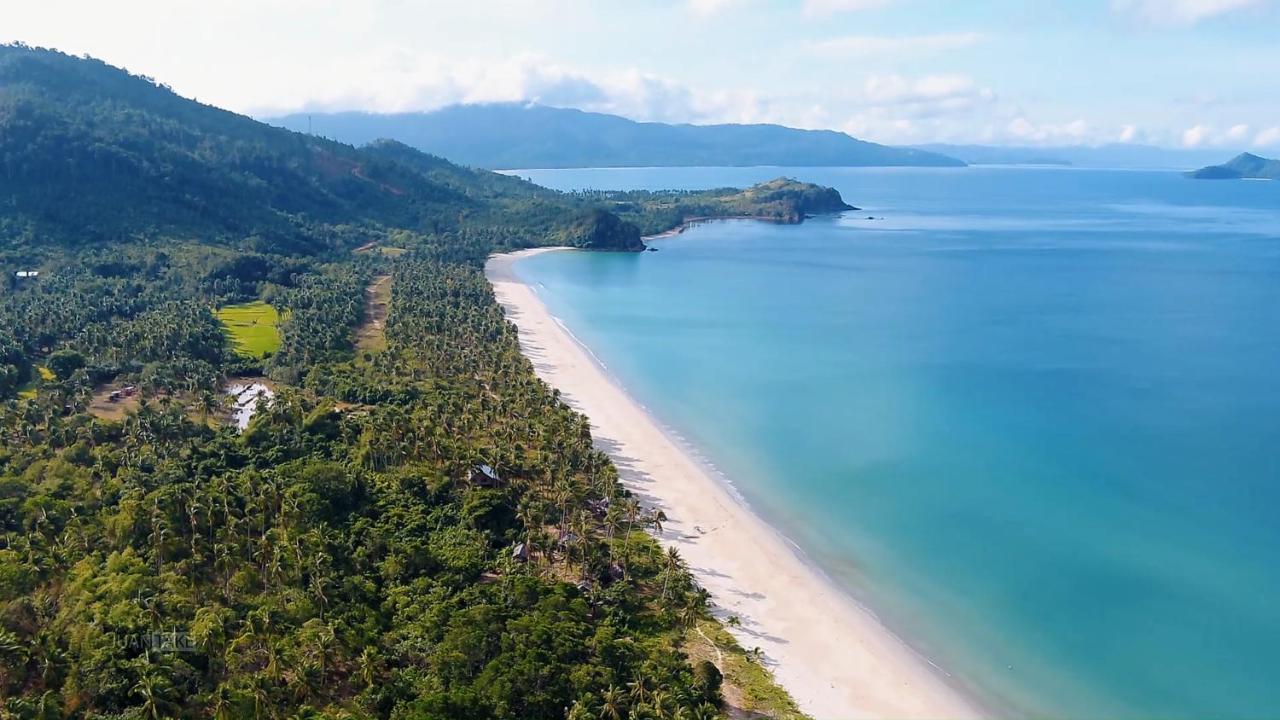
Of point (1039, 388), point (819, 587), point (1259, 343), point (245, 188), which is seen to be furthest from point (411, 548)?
point (245, 188)

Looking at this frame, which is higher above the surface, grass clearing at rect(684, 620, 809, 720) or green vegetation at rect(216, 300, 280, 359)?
green vegetation at rect(216, 300, 280, 359)

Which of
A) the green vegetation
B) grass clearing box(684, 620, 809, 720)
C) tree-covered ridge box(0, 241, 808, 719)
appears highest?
the green vegetation

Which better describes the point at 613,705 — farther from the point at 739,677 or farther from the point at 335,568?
the point at 335,568

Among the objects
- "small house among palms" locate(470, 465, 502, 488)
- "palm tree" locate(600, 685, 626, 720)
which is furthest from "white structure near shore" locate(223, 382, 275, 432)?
"palm tree" locate(600, 685, 626, 720)

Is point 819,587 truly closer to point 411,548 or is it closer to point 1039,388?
point 411,548

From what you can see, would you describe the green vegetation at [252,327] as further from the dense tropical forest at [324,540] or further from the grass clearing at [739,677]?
the grass clearing at [739,677]

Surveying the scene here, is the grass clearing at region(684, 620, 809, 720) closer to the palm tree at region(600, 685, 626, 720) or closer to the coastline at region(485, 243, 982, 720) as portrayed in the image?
the coastline at region(485, 243, 982, 720)
